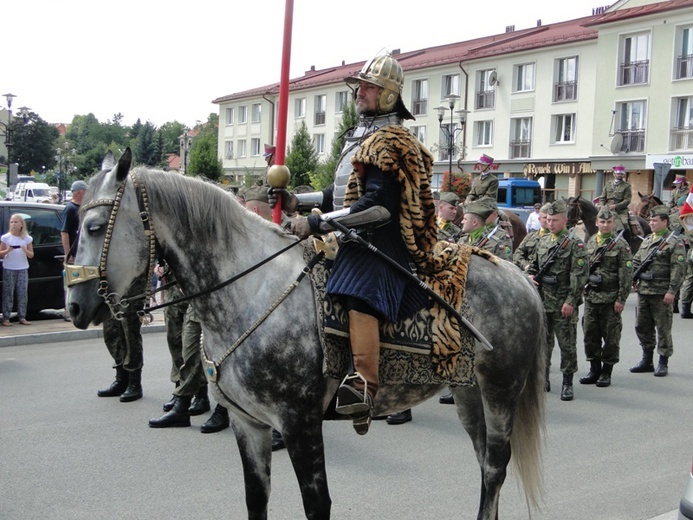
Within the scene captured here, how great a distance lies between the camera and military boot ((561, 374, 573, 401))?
833 centimetres

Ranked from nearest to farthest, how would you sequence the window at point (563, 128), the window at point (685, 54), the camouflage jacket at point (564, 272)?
the camouflage jacket at point (564, 272), the window at point (685, 54), the window at point (563, 128)

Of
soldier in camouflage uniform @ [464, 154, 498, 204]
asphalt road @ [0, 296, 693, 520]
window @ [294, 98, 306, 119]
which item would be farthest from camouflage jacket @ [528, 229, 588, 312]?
window @ [294, 98, 306, 119]

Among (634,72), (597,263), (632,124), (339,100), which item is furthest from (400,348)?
(339,100)

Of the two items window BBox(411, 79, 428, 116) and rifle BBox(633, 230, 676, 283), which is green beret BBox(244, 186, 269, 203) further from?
window BBox(411, 79, 428, 116)

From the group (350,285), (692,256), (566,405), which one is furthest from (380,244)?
(692,256)

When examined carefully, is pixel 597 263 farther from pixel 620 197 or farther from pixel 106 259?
pixel 620 197

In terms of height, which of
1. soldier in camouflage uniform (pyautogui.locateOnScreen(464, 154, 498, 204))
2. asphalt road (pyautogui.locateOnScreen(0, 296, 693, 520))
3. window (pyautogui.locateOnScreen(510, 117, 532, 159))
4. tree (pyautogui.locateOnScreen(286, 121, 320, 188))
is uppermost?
window (pyautogui.locateOnScreen(510, 117, 532, 159))

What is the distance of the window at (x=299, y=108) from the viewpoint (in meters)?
55.8

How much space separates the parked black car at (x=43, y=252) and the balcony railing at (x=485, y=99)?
3451 cm

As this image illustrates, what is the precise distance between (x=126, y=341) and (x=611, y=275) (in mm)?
5815

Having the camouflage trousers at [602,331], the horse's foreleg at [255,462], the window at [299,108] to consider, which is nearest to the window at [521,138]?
the window at [299,108]

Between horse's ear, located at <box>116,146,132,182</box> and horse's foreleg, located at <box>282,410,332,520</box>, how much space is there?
55.8 inches

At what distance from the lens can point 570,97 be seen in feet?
129

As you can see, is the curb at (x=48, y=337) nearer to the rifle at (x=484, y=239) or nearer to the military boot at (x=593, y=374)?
the rifle at (x=484, y=239)
